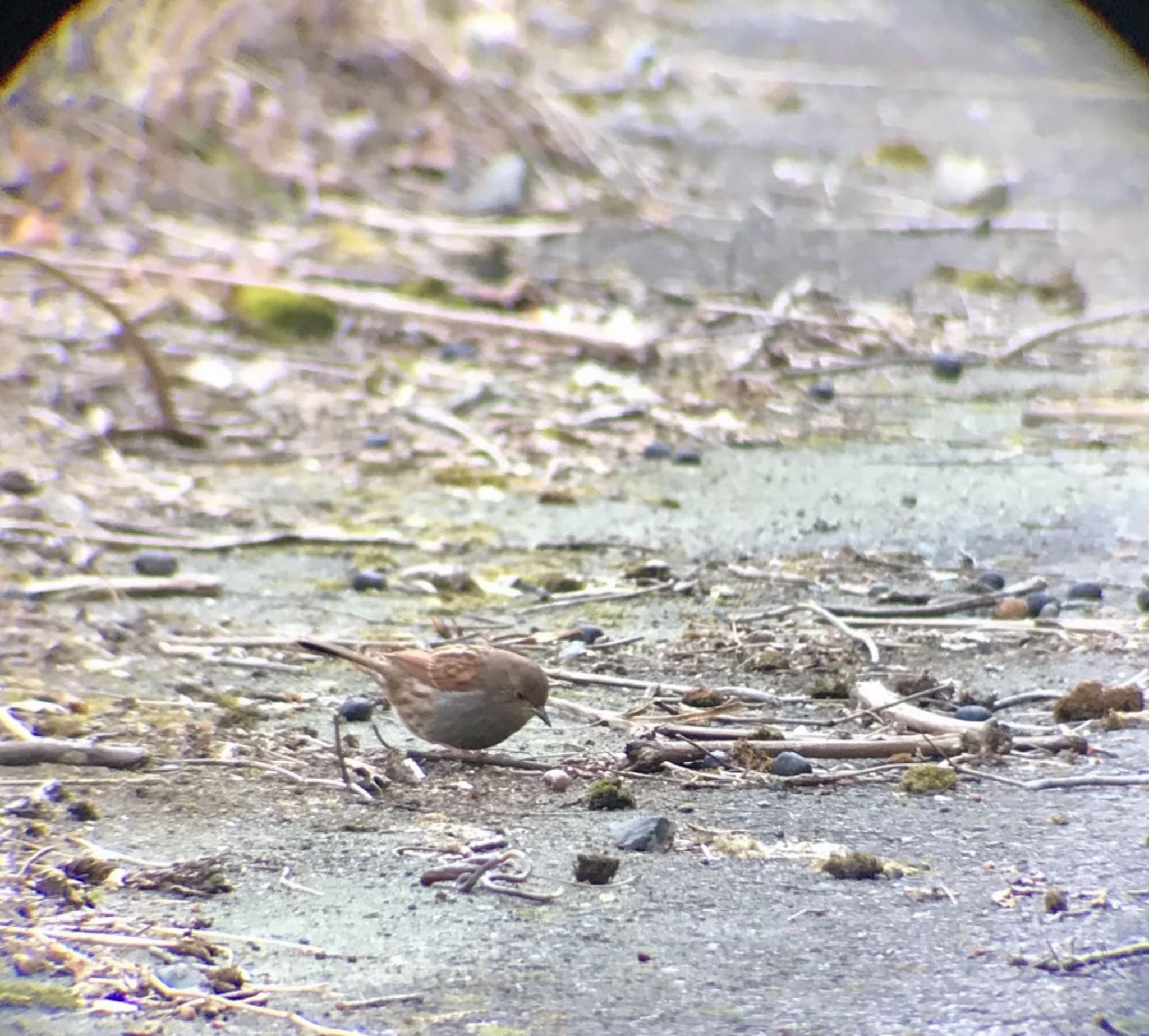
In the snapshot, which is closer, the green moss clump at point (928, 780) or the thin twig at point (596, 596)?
the green moss clump at point (928, 780)

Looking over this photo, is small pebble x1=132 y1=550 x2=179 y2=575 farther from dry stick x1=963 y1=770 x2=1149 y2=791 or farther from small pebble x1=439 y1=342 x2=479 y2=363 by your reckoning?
small pebble x1=439 y1=342 x2=479 y2=363

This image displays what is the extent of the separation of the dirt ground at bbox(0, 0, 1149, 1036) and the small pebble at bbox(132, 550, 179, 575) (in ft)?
0.16

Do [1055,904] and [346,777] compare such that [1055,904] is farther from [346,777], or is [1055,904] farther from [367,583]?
[367,583]

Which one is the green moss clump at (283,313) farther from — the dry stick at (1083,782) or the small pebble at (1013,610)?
the dry stick at (1083,782)

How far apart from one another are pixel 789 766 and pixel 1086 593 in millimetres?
1607

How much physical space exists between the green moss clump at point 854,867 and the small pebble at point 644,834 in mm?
323

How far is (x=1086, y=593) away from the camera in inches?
195

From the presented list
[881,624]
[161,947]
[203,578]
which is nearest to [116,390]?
[203,578]

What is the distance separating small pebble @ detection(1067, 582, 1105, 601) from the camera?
495cm

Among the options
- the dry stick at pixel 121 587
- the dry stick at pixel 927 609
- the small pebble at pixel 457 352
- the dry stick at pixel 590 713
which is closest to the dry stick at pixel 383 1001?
the dry stick at pixel 590 713

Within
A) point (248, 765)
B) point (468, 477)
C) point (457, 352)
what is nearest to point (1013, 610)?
point (248, 765)

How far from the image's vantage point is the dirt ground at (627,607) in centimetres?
279

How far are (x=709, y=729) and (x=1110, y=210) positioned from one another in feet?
26.0

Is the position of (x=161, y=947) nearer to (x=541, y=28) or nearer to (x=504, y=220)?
(x=504, y=220)
